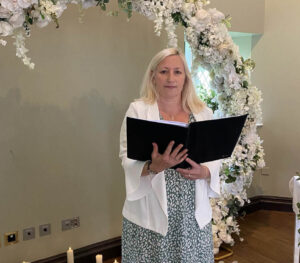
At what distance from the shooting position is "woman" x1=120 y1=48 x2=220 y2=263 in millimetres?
1562

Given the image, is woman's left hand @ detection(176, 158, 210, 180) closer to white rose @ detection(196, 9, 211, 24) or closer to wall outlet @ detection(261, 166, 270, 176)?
white rose @ detection(196, 9, 211, 24)

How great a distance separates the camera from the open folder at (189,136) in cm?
131

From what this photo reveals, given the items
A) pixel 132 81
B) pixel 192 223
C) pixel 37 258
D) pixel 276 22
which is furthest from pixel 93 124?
pixel 276 22

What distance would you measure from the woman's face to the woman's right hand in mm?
378

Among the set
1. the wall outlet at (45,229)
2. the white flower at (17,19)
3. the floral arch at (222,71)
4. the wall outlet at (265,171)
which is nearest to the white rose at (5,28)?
the white flower at (17,19)

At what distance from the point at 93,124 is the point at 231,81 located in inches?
41.9

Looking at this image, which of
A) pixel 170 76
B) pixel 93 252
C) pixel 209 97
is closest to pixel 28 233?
pixel 93 252

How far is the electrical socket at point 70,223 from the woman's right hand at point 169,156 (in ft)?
4.32

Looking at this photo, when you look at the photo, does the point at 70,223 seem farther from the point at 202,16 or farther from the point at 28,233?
the point at 202,16

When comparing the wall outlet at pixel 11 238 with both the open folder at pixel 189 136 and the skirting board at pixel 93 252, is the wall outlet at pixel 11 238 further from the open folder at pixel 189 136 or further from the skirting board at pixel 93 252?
the open folder at pixel 189 136

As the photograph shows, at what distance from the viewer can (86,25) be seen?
95.0 inches

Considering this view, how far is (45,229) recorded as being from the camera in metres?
2.37

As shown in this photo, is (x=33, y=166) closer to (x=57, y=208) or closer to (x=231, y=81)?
(x=57, y=208)

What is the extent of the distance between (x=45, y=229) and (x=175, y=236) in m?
1.16
